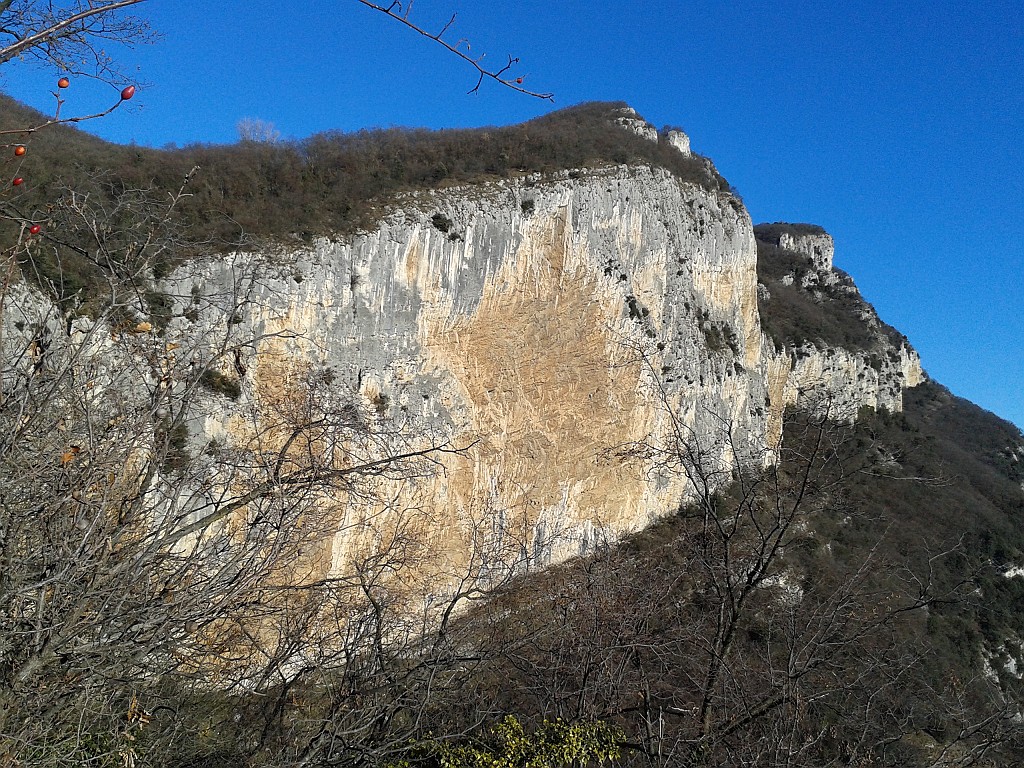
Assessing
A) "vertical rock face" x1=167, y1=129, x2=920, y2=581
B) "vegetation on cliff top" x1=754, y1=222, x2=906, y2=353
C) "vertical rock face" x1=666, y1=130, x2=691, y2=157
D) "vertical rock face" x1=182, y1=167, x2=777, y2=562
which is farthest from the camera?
"vertical rock face" x1=666, y1=130, x2=691, y2=157

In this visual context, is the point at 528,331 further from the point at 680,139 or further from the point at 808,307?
the point at 808,307

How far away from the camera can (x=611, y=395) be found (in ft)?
75.3

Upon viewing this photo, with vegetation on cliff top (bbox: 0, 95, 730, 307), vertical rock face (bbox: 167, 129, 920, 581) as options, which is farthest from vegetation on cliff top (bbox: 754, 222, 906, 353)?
vegetation on cliff top (bbox: 0, 95, 730, 307)

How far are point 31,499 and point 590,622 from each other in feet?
16.3

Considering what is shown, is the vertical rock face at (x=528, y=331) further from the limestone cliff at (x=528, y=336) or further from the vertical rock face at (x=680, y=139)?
the vertical rock face at (x=680, y=139)

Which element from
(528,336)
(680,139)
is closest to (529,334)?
(528,336)

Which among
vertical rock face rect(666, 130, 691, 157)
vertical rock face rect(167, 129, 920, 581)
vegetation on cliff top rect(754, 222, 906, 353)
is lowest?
vertical rock face rect(167, 129, 920, 581)

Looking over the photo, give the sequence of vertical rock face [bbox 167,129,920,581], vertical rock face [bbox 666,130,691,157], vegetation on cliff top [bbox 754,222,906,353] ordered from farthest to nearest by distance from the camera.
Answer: vertical rock face [bbox 666,130,691,157] → vegetation on cliff top [bbox 754,222,906,353] → vertical rock face [bbox 167,129,920,581]

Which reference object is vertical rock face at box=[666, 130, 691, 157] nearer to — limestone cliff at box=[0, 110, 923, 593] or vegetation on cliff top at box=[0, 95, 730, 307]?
limestone cliff at box=[0, 110, 923, 593]

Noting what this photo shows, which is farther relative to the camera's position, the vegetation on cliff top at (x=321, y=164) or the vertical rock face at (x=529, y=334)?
the vertical rock face at (x=529, y=334)

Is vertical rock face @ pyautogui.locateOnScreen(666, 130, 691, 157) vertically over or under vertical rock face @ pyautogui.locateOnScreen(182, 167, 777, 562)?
over

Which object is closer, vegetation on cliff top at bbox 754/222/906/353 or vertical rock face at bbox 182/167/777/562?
vertical rock face at bbox 182/167/777/562

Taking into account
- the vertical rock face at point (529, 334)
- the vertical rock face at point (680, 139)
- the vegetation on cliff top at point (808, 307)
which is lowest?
the vertical rock face at point (529, 334)

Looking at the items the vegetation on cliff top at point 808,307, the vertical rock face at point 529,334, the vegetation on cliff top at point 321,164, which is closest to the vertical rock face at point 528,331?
the vertical rock face at point 529,334
